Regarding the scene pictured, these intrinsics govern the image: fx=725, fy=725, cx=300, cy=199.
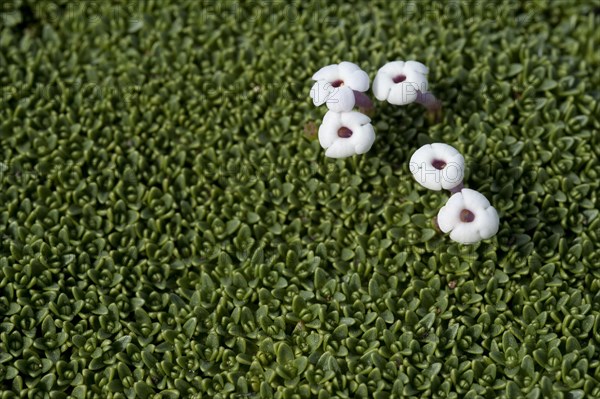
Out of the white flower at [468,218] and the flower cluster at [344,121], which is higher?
the flower cluster at [344,121]

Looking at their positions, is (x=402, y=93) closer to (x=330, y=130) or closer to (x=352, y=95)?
(x=352, y=95)

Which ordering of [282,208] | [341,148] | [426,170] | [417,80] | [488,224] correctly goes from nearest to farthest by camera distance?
1. [488,224]
2. [426,170]
3. [341,148]
4. [417,80]
5. [282,208]

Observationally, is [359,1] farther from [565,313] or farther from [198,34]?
[565,313]

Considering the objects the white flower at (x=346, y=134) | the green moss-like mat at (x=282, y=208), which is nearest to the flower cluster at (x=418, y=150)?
the white flower at (x=346, y=134)

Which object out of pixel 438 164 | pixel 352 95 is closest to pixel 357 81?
pixel 352 95

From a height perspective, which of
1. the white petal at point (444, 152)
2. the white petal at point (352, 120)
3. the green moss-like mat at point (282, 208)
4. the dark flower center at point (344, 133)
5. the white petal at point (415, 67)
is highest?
the white petal at point (415, 67)

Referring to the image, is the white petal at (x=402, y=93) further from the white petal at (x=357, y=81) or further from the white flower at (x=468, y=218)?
the white flower at (x=468, y=218)

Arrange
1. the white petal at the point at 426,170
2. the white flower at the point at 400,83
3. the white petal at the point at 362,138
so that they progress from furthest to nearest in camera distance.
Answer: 1. the white flower at the point at 400,83
2. the white petal at the point at 362,138
3. the white petal at the point at 426,170
